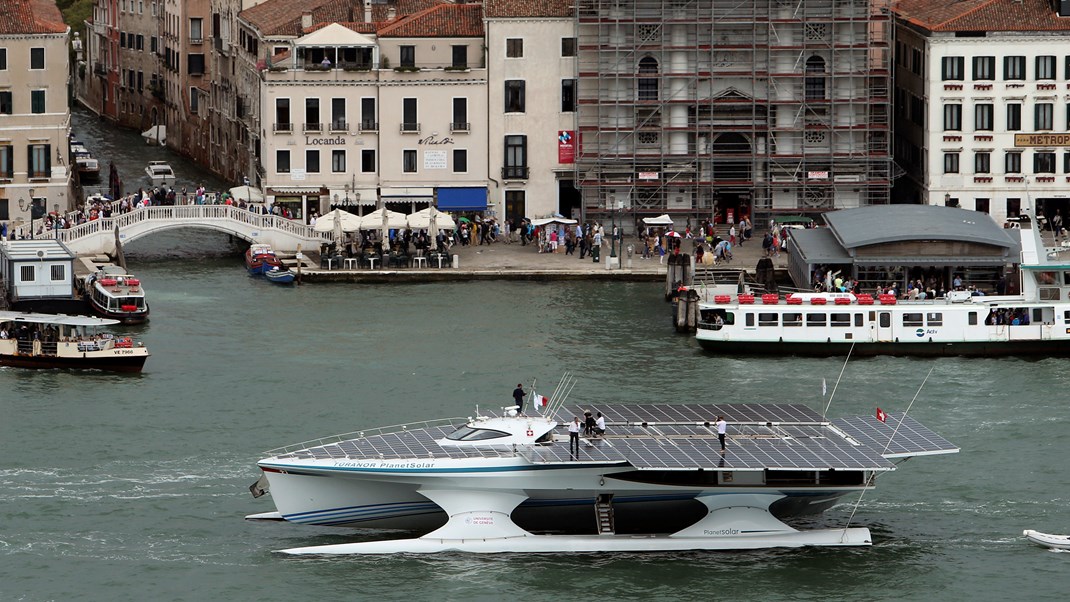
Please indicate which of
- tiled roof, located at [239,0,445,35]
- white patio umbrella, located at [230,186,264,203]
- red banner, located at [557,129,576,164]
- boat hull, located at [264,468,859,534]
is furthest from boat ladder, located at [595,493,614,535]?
tiled roof, located at [239,0,445,35]

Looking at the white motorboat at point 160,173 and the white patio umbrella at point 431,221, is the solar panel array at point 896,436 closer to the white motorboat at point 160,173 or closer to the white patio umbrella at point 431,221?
the white patio umbrella at point 431,221

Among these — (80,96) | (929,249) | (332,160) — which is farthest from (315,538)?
(80,96)

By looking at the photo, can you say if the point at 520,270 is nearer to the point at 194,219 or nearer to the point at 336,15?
the point at 194,219

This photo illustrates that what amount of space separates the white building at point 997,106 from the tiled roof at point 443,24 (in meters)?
16.6

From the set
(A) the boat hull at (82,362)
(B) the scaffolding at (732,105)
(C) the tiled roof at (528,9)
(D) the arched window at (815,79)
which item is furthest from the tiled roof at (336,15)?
(A) the boat hull at (82,362)

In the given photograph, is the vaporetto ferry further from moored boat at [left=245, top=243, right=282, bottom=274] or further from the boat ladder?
the boat ladder

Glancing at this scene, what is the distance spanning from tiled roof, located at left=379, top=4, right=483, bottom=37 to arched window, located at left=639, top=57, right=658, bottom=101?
6.23m

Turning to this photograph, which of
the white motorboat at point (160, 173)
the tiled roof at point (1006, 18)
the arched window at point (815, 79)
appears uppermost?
the tiled roof at point (1006, 18)

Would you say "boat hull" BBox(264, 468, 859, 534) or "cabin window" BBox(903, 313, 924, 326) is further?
"cabin window" BBox(903, 313, 924, 326)

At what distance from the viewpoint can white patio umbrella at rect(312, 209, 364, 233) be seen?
93875 mm

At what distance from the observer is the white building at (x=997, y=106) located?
314ft

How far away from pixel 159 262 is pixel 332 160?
25.6ft

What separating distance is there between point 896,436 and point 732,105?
133 feet

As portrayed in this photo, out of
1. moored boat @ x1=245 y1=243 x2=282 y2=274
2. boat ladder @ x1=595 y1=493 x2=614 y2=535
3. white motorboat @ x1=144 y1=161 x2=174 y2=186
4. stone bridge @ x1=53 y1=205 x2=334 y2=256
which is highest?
white motorboat @ x1=144 y1=161 x2=174 y2=186
